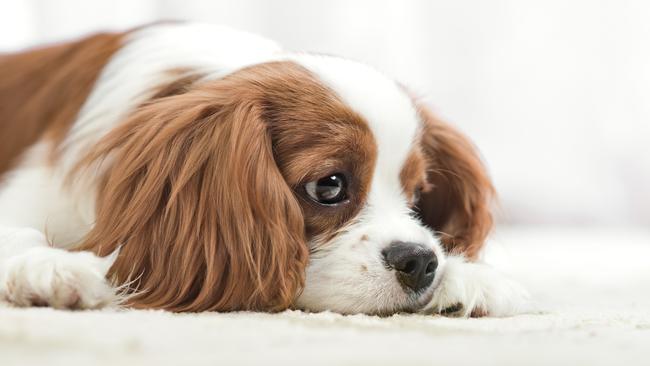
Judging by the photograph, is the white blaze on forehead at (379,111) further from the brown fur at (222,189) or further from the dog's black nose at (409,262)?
the dog's black nose at (409,262)

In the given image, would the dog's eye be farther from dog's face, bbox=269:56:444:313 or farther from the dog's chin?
the dog's chin

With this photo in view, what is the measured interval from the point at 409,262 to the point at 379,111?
1.19 ft

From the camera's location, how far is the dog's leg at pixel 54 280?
57.5 inches

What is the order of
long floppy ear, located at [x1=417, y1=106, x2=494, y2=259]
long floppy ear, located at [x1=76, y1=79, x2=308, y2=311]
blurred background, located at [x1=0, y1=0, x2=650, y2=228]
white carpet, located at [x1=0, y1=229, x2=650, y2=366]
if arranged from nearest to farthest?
white carpet, located at [x1=0, y1=229, x2=650, y2=366]
long floppy ear, located at [x1=76, y1=79, x2=308, y2=311]
long floppy ear, located at [x1=417, y1=106, x2=494, y2=259]
blurred background, located at [x1=0, y1=0, x2=650, y2=228]

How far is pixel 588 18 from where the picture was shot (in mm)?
4359

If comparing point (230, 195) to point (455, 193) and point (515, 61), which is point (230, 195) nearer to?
point (455, 193)

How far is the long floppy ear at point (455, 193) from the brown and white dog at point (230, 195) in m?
0.19

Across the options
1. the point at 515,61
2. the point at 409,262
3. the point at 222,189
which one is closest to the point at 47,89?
the point at 222,189

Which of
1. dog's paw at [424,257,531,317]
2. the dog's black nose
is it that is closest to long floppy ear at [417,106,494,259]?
dog's paw at [424,257,531,317]

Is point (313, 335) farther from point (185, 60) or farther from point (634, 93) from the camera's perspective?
point (634, 93)

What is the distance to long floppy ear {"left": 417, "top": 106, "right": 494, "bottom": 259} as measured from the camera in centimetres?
237

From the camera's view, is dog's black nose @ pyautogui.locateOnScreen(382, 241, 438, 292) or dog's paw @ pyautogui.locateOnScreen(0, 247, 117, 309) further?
dog's black nose @ pyautogui.locateOnScreen(382, 241, 438, 292)

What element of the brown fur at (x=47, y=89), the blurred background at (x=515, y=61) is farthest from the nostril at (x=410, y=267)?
the blurred background at (x=515, y=61)

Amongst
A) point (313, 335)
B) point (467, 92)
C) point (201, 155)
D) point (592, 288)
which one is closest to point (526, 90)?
point (467, 92)
